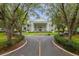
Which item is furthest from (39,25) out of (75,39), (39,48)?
(75,39)

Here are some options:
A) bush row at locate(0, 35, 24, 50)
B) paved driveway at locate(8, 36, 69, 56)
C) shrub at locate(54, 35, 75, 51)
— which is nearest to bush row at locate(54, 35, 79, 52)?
shrub at locate(54, 35, 75, 51)

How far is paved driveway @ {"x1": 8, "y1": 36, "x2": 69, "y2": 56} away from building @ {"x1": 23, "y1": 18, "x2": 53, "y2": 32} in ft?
0.44

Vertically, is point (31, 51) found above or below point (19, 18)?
below

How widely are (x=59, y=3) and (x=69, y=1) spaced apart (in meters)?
0.17

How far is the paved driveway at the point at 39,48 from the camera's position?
6395mm

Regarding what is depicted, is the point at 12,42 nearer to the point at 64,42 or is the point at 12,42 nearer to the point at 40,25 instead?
the point at 40,25

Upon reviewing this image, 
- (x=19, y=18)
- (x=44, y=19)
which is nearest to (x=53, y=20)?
(x=44, y=19)

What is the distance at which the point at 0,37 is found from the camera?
21.2 feet

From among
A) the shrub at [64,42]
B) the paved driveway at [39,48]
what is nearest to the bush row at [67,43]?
the shrub at [64,42]

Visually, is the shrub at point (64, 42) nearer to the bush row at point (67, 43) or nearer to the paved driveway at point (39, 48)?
the bush row at point (67, 43)

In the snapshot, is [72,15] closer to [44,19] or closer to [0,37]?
[44,19]

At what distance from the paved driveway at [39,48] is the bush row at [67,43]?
0.39 feet

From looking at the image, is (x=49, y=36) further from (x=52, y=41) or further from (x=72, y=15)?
(x=72, y=15)

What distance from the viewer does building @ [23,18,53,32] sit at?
6.50m
